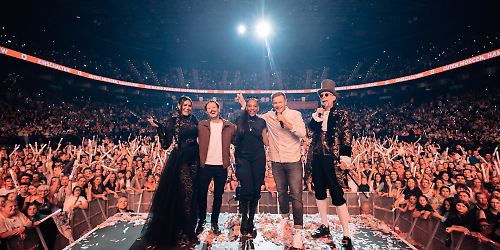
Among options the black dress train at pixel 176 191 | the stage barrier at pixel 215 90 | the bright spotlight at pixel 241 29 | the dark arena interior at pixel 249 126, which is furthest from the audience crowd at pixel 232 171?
the bright spotlight at pixel 241 29

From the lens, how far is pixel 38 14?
17.9 m

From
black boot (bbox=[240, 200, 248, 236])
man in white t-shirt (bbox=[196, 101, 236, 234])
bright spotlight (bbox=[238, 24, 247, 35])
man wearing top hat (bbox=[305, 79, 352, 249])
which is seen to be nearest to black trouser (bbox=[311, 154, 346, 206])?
→ man wearing top hat (bbox=[305, 79, 352, 249])

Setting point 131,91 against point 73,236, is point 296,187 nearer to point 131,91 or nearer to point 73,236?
point 73,236

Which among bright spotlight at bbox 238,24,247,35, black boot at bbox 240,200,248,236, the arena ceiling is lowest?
black boot at bbox 240,200,248,236

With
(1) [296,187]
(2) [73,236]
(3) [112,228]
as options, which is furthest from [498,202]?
(2) [73,236]

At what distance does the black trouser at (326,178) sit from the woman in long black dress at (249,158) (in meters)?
0.68

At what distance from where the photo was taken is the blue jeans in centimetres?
342

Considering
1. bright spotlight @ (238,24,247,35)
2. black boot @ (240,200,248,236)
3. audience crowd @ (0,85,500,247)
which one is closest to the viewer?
black boot @ (240,200,248,236)

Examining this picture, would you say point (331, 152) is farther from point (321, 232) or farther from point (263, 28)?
point (263, 28)

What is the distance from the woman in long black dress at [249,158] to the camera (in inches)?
142

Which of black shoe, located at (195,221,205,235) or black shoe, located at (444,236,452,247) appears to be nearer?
black shoe, located at (195,221,205,235)

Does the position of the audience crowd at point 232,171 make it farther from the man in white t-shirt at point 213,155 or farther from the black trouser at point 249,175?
the man in white t-shirt at point 213,155

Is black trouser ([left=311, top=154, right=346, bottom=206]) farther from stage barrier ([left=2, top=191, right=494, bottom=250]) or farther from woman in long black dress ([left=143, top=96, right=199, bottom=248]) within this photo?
stage barrier ([left=2, top=191, right=494, bottom=250])

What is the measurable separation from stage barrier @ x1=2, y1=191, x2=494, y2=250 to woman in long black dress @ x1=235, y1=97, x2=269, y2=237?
5.37ft
